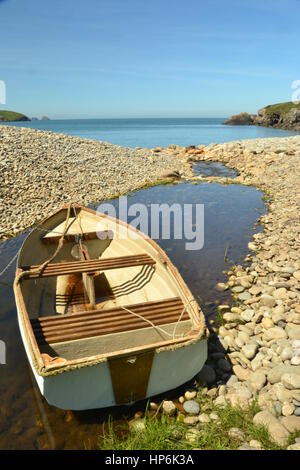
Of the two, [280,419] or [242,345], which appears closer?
[280,419]

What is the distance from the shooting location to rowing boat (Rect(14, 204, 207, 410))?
4691mm

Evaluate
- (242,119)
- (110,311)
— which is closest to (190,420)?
(110,311)

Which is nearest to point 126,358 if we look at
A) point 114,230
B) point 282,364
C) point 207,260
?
point 282,364

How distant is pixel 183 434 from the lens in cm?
485

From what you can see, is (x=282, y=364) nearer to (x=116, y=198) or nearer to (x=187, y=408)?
(x=187, y=408)

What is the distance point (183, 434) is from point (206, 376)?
4.42 ft

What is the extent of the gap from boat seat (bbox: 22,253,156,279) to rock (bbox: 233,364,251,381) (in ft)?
10.1

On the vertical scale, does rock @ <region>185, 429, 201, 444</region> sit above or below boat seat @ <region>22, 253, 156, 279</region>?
below

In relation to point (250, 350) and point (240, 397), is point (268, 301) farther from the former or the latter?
point (240, 397)

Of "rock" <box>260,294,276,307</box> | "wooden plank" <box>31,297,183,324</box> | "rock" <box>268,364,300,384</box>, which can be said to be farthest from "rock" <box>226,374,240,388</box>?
"rock" <box>260,294,276,307</box>

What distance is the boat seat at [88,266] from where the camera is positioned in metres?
7.54

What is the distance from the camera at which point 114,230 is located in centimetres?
1013

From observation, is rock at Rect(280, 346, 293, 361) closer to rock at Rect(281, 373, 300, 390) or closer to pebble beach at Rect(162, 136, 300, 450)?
pebble beach at Rect(162, 136, 300, 450)

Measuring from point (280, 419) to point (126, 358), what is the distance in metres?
2.53
